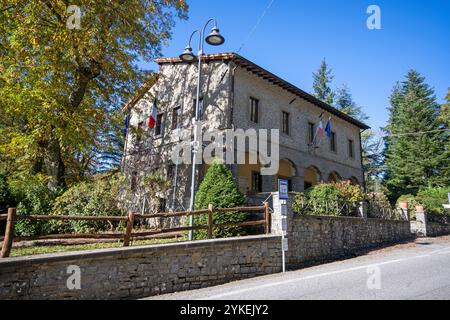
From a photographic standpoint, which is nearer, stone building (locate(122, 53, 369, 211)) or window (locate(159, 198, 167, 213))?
window (locate(159, 198, 167, 213))

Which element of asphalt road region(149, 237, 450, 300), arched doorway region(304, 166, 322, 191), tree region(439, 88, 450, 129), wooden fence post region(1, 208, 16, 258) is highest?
tree region(439, 88, 450, 129)

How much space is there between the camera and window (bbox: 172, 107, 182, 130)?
55.8 ft

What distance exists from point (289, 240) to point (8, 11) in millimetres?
14589

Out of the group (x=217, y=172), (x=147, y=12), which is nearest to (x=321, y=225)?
(x=217, y=172)

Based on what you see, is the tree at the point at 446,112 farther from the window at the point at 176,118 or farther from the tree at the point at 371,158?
the window at the point at 176,118

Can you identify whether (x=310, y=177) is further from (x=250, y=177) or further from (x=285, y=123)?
(x=250, y=177)

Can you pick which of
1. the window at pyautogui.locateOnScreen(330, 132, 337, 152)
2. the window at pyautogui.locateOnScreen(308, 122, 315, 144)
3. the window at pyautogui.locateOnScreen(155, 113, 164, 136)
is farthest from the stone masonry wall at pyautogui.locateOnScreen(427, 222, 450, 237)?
the window at pyautogui.locateOnScreen(155, 113, 164, 136)

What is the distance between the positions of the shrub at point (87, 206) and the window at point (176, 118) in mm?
5210

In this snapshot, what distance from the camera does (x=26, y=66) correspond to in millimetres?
13195

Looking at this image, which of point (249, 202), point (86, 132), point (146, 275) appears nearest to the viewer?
point (146, 275)

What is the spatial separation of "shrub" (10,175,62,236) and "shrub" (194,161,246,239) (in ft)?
20.5

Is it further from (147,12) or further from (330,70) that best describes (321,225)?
(330,70)

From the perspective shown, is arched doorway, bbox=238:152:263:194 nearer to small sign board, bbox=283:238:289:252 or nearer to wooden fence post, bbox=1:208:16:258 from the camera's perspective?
small sign board, bbox=283:238:289:252

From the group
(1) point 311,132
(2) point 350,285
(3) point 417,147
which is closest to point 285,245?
(2) point 350,285
